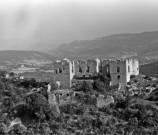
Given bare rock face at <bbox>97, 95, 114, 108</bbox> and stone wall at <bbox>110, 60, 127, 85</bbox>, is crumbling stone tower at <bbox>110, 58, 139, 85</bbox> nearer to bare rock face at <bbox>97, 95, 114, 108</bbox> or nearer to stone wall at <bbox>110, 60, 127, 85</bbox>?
stone wall at <bbox>110, 60, 127, 85</bbox>

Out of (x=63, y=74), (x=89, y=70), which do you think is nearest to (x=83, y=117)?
(x=63, y=74)

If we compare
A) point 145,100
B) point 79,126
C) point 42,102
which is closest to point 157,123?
point 145,100

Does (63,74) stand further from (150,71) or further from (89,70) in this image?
(150,71)

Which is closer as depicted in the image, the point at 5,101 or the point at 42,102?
the point at 42,102

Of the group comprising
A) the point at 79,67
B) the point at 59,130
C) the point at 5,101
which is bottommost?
the point at 59,130

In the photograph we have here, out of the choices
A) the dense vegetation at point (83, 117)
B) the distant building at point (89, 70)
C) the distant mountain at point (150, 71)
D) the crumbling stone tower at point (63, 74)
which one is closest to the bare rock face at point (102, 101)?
the dense vegetation at point (83, 117)

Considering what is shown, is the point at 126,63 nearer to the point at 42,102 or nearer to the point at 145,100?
the point at 145,100

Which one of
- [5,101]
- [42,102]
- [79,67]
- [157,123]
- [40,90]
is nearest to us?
[157,123]
